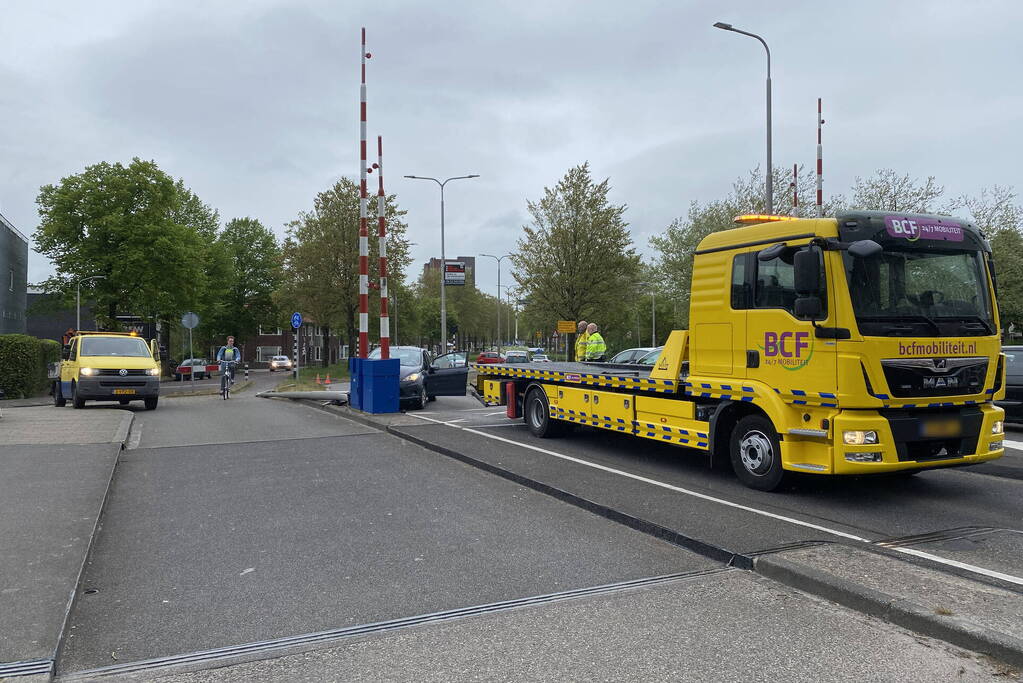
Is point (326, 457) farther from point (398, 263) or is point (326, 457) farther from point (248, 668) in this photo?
point (398, 263)

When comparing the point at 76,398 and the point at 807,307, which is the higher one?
the point at 807,307

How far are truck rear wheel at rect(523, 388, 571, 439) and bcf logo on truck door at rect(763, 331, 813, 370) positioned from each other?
462cm

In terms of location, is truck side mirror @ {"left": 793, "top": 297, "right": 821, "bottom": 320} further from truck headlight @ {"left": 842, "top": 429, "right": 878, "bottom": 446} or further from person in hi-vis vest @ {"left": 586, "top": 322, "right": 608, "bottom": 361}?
person in hi-vis vest @ {"left": 586, "top": 322, "right": 608, "bottom": 361}

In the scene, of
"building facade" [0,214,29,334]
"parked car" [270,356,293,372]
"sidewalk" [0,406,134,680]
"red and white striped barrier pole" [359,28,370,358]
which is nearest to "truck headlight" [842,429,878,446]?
"sidewalk" [0,406,134,680]

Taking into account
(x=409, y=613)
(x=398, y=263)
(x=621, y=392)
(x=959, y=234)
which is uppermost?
(x=398, y=263)

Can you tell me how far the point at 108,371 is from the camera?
666 inches

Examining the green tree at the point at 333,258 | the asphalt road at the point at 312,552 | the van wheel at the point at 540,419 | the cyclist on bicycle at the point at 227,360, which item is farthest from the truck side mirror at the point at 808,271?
the green tree at the point at 333,258

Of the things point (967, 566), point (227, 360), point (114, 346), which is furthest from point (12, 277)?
point (967, 566)

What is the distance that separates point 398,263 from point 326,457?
114ft

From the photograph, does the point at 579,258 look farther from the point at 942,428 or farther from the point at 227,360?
the point at 942,428

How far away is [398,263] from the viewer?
4375cm

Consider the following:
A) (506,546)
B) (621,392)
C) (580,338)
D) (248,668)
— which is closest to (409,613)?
(248,668)

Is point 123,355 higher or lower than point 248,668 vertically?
higher

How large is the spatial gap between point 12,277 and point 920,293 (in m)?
51.3
